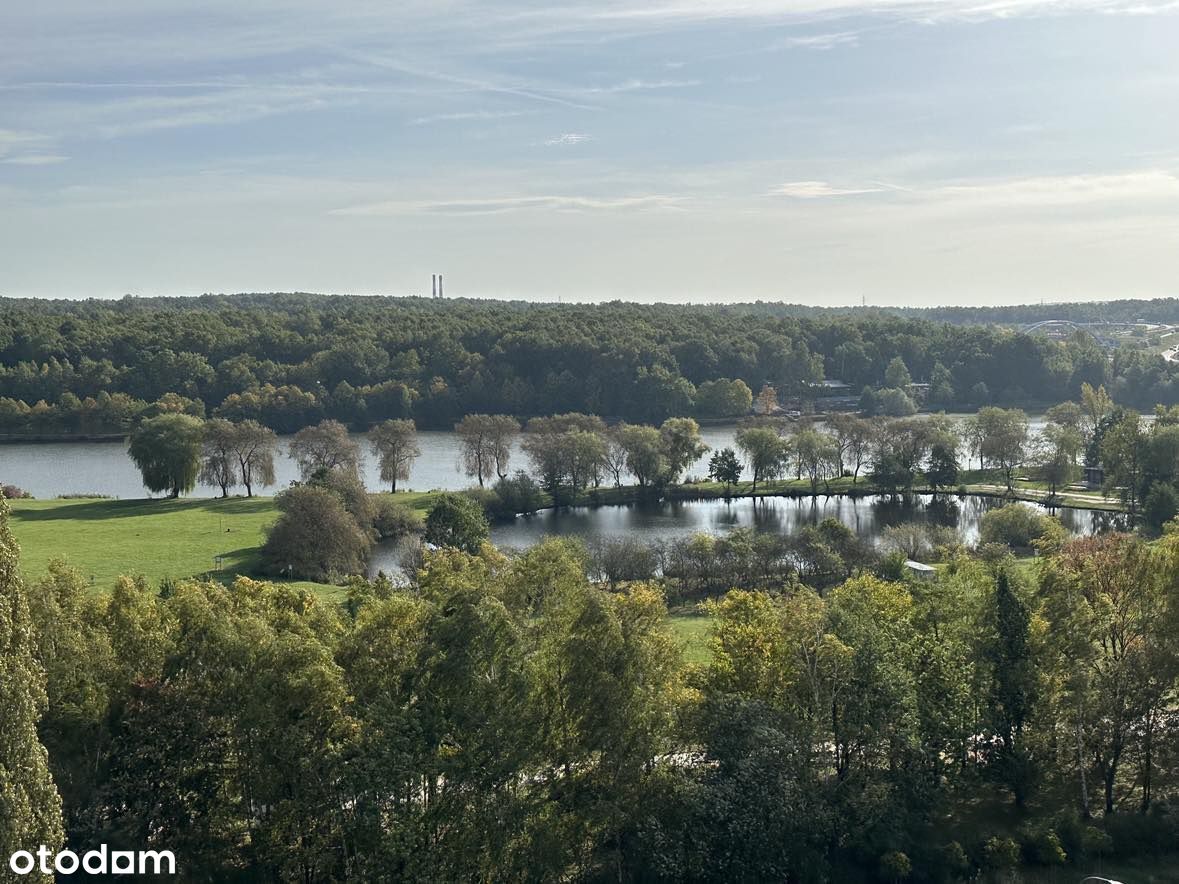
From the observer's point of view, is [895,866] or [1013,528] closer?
[895,866]

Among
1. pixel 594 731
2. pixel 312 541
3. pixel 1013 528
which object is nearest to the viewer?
pixel 594 731

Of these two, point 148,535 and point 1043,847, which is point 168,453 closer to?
point 148,535

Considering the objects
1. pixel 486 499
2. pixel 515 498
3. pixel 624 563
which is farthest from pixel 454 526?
pixel 515 498

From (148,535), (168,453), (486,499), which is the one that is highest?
(168,453)

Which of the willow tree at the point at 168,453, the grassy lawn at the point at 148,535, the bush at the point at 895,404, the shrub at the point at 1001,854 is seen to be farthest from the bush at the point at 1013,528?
the bush at the point at 895,404

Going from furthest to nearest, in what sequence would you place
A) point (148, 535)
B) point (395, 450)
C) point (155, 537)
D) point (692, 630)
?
point (395, 450), point (148, 535), point (155, 537), point (692, 630)

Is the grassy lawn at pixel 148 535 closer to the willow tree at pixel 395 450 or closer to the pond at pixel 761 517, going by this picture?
the willow tree at pixel 395 450

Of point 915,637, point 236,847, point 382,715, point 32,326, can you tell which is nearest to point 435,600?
point 382,715

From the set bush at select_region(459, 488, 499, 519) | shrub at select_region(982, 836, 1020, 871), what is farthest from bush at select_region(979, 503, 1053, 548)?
shrub at select_region(982, 836, 1020, 871)

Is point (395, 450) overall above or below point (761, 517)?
above
